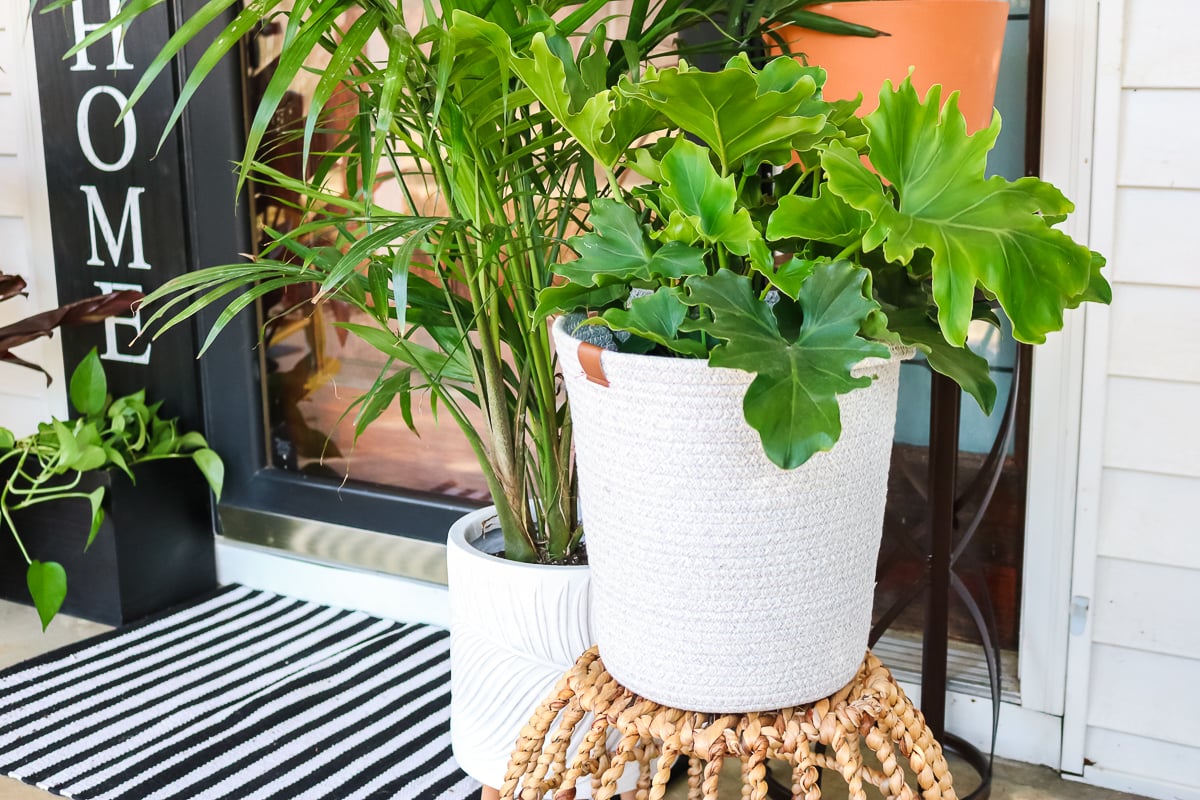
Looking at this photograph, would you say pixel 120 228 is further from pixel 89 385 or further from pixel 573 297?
pixel 573 297

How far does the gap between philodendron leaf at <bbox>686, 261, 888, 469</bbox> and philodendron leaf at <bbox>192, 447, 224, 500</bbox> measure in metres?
1.37

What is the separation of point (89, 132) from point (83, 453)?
1.95 feet

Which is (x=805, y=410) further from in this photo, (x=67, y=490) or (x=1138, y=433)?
(x=67, y=490)

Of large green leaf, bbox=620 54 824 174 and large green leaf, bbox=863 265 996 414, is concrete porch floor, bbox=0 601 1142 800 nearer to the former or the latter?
large green leaf, bbox=863 265 996 414

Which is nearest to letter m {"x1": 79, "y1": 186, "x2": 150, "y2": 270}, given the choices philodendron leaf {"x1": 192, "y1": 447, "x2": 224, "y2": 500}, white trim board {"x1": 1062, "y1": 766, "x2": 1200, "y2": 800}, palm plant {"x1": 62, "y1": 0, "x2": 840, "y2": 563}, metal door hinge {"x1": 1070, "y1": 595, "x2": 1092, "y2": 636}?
philodendron leaf {"x1": 192, "y1": 447, "x2": 224, "y2": 500}

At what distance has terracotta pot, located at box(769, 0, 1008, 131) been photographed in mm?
1133

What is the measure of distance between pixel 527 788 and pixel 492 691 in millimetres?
261

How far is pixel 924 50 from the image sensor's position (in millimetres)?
1139

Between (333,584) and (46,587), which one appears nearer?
(46,587)

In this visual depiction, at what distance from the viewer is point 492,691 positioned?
134 cm

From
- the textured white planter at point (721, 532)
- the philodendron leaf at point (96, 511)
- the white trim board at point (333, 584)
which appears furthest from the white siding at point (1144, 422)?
the philodendron leaf at point (96, 511)

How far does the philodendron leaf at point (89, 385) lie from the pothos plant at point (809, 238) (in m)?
1.31

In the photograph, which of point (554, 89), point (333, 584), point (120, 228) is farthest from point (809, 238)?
point (120, 228)

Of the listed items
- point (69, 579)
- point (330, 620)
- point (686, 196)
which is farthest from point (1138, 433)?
point (69, 579)
